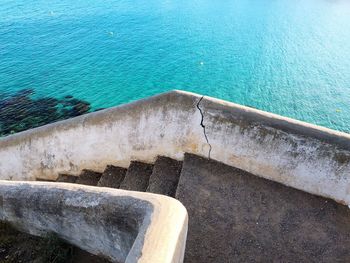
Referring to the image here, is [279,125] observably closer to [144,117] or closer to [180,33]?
[144,117]

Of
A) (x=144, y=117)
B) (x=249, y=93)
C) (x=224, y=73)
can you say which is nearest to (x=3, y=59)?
(x=224, y=73)

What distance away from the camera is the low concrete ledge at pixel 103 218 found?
2660mm

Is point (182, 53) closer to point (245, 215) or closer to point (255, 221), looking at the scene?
point (245, 215)

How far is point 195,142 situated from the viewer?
5391 mm

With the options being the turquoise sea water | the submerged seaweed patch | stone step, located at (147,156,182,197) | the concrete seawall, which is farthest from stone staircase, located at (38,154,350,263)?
the turquoise sea water

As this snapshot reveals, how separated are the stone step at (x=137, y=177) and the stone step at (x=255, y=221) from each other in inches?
29.4

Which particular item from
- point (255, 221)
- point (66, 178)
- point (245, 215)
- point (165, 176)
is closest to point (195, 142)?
point (165, 176)

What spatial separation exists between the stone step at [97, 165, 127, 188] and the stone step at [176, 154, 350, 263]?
1.35 meters

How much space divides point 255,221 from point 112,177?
280cm

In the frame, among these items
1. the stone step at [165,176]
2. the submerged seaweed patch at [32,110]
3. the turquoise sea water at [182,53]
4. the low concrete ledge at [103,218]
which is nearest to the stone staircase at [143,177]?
the stone step at [165,176]

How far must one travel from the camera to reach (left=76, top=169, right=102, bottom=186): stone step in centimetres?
611

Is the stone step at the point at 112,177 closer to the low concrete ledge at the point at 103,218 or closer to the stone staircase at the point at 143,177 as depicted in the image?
the stone staircase at the point at 143,177

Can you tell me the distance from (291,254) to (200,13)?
24.7 metres

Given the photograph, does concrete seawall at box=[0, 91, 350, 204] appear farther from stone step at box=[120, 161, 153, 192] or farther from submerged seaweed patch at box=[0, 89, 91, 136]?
submerged seaweed patch at box=[0, 89, 91, 136]
